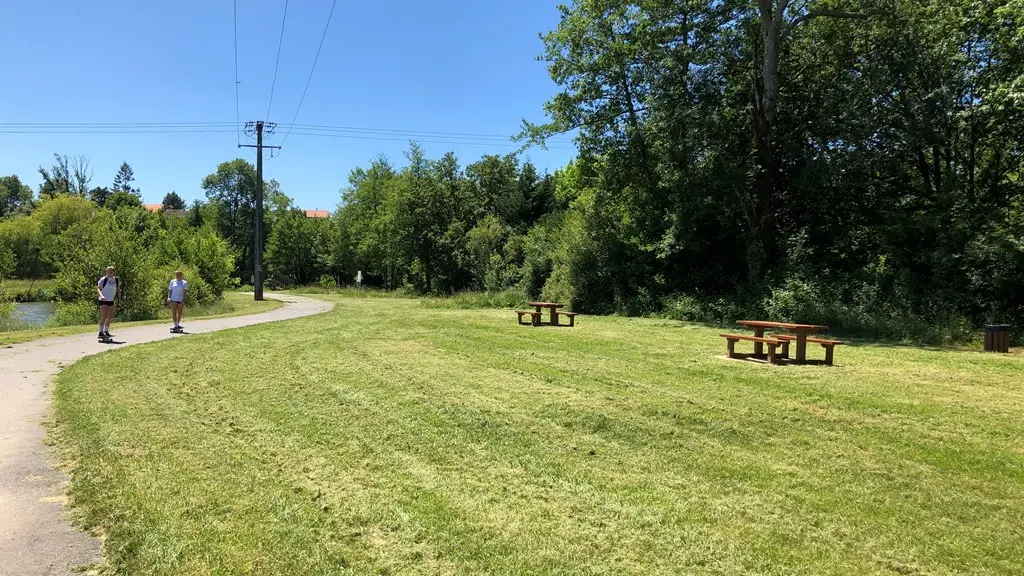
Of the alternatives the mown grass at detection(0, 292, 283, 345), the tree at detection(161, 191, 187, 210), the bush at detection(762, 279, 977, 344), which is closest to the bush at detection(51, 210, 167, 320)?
the mown grass at detection(0, 292, 283, 345)

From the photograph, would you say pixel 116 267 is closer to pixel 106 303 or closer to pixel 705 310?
pixel 106 303

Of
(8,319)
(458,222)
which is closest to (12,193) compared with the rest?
(458,222)

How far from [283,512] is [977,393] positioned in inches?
324

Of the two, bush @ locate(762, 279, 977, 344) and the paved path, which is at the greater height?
bush @ locate(762, 279, 977, 344)

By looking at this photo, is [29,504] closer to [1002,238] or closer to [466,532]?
[466,532]

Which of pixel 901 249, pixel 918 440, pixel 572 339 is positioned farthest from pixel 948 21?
pixel 918 440

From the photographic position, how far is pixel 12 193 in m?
106

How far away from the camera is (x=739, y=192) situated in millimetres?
20312

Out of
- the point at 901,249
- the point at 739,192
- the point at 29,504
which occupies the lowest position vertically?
the point at 29,504

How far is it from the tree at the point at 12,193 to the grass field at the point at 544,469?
4713 inches

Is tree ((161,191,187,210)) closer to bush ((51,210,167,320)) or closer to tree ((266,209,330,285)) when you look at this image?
tree ((266,209,330,285))

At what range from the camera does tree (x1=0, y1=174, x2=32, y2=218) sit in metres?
98.8

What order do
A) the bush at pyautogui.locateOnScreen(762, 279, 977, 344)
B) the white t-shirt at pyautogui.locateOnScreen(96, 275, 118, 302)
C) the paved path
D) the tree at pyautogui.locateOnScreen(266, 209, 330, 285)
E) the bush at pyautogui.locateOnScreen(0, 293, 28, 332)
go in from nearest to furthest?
the paved path
the white t-shirt at pyautogui.locateOnScreen(96, 275, 118, 302)
the bush at pyautogui.locateOnScreen(762, 279, 977, 344)
the bush at pyautogui.locateOnScreen(0, 293, 28, 332)
the tree at pyautogui.locateOnScreen(266, 209, 330, 285)

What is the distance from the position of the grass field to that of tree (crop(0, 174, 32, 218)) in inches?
4713
